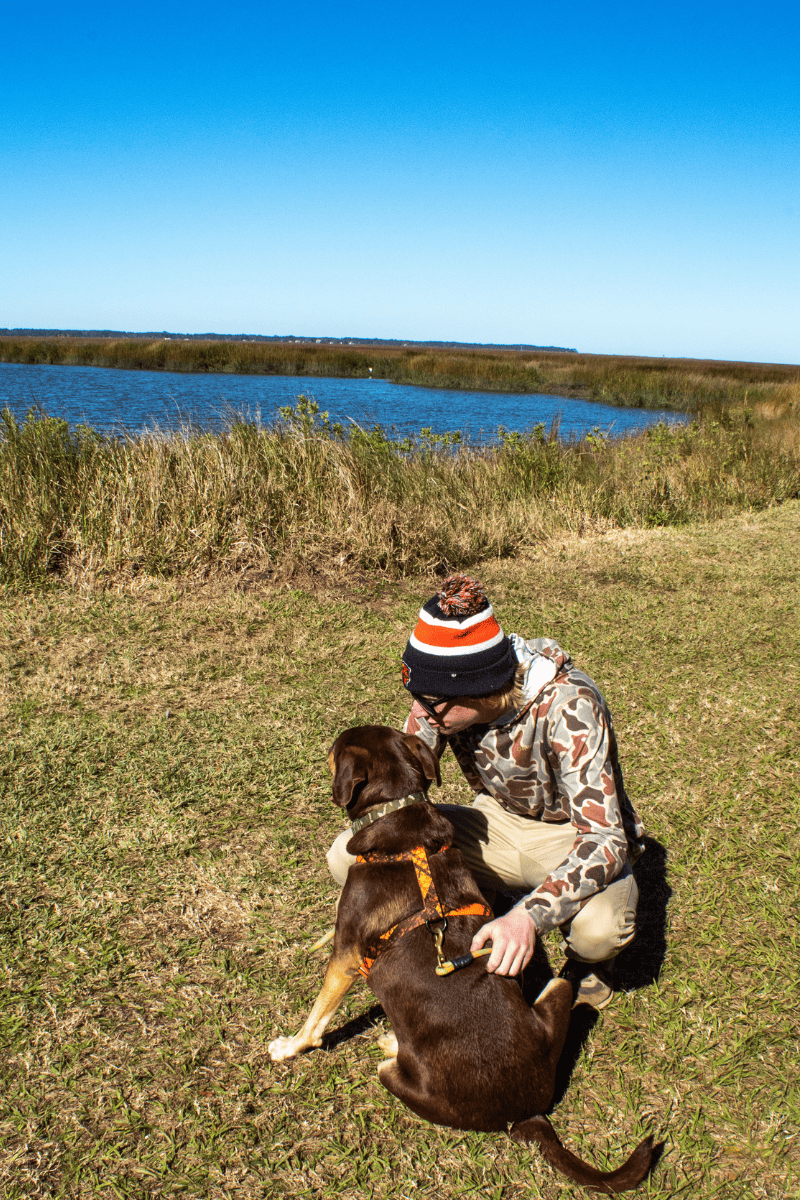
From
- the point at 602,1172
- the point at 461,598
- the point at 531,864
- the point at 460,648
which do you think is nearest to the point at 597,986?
the point at 531,864

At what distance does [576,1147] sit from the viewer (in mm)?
2229

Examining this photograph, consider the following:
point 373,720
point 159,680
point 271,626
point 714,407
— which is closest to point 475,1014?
point 373,720

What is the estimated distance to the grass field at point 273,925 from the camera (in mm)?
2197

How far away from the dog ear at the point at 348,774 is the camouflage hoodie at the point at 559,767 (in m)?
0.35

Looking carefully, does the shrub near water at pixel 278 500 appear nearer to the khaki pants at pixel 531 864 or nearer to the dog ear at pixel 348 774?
the khaki pants at pixel 531 864

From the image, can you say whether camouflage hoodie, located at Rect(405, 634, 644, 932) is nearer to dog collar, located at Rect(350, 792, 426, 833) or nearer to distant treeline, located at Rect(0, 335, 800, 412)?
dog collar, located at Rect(350, 792, 426, 833)

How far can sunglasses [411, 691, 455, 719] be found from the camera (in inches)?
94.6

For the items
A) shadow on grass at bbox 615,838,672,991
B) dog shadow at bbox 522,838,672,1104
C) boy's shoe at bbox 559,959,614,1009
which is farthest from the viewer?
shadow on grass at bbox 615,838,672,991

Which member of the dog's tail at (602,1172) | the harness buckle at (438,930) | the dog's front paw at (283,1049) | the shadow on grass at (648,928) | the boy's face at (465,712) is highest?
the boy's face at (465,712)

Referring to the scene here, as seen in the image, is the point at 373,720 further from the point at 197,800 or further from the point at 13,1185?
the point at 13,1185

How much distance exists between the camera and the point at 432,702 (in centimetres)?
242

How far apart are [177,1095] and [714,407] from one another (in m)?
18.6

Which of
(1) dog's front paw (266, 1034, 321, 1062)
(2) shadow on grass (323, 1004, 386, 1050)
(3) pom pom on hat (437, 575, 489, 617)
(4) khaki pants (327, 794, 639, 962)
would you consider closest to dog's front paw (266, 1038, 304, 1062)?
(1) dog's front paw (266, 1034, 321, 1062)

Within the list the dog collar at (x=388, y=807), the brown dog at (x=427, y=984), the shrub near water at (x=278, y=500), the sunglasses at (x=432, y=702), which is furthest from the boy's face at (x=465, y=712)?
the shrub near water at (x=278, y=500)
